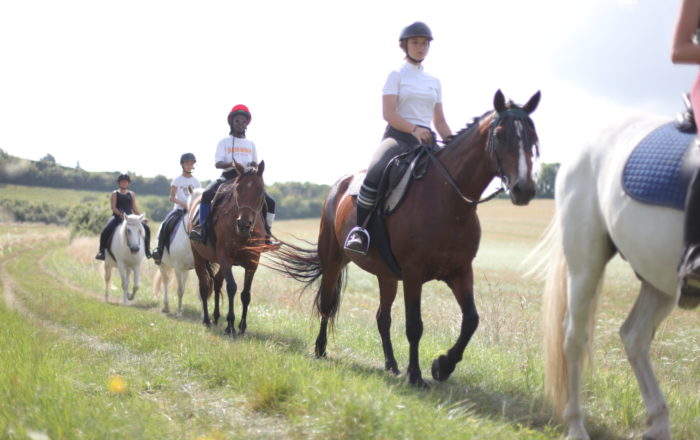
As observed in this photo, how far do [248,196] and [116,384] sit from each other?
4977mm

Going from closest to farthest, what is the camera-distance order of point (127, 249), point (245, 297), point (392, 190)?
point (392, 190)
point (245, 297)
point (127, 249)

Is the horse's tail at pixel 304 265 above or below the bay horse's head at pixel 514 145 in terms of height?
below

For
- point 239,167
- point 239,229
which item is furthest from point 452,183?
point 239,167

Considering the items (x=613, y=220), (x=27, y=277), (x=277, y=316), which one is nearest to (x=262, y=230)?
(x=277, y=316)

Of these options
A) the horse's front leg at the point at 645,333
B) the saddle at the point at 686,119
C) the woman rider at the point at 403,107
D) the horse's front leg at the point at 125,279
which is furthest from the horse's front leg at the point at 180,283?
the saddle at the point at 686,119

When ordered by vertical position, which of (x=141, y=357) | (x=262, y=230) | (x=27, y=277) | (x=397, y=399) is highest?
(x=262, y=230)

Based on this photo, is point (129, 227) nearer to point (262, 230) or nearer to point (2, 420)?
point (262, 230)

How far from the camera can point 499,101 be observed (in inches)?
207

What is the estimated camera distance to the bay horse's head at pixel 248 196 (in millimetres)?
9859

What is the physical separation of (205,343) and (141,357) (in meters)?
0.71

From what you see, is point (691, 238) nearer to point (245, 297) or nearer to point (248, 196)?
point (248, 196)

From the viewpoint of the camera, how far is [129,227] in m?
16.0

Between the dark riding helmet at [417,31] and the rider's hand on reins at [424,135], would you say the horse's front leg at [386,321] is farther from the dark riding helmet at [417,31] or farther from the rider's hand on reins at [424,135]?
the dark riding helmet at [417,31]

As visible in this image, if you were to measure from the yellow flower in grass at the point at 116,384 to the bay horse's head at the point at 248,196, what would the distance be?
14.4ft
